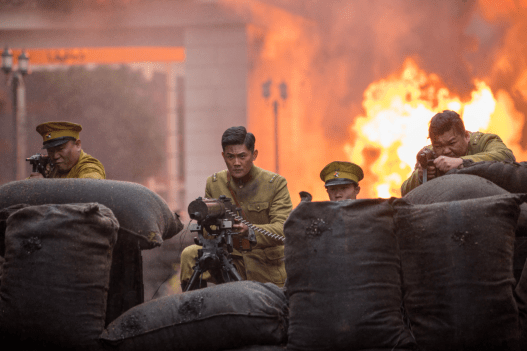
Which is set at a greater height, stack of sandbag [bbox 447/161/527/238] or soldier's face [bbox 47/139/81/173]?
soldier's face [bbox 47/139/81/173]

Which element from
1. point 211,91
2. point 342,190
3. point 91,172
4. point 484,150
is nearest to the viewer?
point 484,150

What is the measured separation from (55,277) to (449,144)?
2680mm

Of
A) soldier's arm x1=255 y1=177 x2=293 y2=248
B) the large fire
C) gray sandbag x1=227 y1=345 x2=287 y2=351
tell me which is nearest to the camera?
gray sandbag x1=227 y1=345 x2=287 y2=351

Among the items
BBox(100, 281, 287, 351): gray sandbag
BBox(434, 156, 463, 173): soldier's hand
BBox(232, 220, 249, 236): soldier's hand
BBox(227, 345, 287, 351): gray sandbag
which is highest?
BBox(434, 156, 463, 173): soldier's hand

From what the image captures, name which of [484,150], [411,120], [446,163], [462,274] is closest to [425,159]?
[446,163]

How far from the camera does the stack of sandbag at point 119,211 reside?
2.97 m

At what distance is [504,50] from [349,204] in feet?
45.3

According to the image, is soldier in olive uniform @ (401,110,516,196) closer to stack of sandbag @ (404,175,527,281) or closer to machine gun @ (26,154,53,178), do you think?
stack of sandbag @ (404,175,527,281)

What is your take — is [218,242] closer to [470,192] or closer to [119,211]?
[119,211]

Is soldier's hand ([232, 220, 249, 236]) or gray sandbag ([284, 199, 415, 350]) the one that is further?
soldier's hand ([232, 220, 249, 236])

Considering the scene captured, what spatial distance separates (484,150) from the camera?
384 cm

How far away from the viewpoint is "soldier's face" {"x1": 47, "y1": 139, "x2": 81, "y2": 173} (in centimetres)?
417

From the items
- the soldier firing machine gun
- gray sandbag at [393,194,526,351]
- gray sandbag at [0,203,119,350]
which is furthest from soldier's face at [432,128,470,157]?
gray sandbag at [0,203,119,350]

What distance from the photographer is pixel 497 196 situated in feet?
8.89
